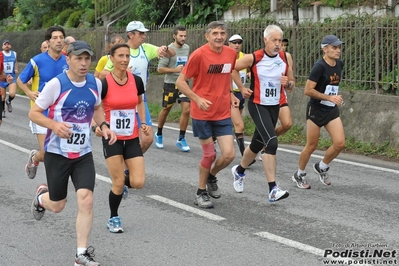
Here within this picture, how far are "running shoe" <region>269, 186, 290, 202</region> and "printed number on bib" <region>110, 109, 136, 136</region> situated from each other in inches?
74.6

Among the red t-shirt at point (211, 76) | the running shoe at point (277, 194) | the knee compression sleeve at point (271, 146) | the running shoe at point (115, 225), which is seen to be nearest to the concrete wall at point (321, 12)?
the knee compression sleeve at point (271, 146)

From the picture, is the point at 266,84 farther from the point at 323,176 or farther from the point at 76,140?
the point at 76,140

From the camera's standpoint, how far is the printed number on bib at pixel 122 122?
7.61 meters

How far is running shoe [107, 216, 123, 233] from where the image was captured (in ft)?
24.8

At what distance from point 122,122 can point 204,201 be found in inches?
59.4

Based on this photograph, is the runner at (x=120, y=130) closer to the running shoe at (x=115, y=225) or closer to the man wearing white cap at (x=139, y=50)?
the running shoe at (x=115, y=225)

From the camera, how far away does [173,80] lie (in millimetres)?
13492

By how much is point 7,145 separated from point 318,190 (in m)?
6.19

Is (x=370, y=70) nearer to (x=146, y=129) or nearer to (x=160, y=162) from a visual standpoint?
(x=160, y=162)

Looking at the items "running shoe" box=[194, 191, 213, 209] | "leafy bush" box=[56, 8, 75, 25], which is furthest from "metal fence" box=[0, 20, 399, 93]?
"leafy bush" box=[56, 8, 75, 25]

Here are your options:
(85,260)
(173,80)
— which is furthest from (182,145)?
(85,260)

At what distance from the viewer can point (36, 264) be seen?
658 cm

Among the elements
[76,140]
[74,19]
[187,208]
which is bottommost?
[187,208]

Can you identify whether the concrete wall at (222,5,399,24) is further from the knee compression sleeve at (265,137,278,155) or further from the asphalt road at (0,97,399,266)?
the knee compression sleeve at (265,137,278,155)
